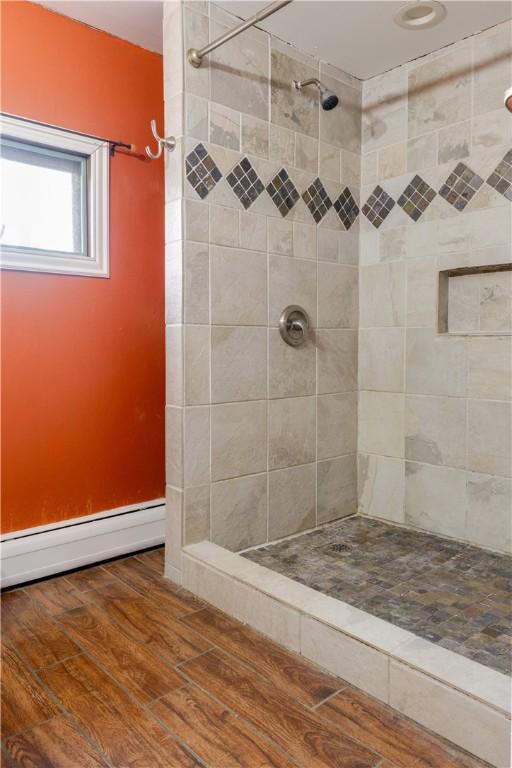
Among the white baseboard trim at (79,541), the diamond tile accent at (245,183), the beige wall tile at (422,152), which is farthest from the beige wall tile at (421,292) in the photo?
the white baseboard trim at (79,541)

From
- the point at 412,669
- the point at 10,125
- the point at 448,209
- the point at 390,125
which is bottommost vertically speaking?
the point at 412,669

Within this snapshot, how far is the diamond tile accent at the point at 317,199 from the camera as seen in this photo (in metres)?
2.36

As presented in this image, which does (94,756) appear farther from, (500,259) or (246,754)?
→ (500,259)

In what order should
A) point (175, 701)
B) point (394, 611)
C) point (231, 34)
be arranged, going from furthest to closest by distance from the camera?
1. point (231, 34)
2. point (394, 611)
3. point (175, 701)

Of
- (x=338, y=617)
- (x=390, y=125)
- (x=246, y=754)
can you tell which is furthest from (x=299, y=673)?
(x=390, y=125)

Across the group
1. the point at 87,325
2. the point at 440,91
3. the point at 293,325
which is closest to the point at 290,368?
the point at 293,325

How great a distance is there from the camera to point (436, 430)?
233 cm

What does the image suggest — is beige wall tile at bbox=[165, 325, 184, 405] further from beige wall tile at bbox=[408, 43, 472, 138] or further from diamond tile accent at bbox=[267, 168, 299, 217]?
beige wall tile at bbox=[408, 43, 472, 138]

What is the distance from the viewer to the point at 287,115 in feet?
7.44

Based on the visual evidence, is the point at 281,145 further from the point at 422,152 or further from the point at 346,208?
the point at 422,152

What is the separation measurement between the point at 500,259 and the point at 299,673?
1.63 m

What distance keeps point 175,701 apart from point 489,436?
149cm

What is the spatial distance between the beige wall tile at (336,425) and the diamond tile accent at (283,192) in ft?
2.72

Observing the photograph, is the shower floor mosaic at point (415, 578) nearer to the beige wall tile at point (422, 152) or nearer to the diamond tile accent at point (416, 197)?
the diamond tile accent at point (416, 197)
